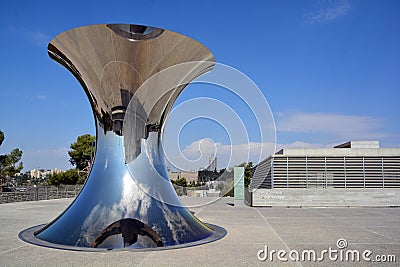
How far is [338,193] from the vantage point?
1798 centimetres

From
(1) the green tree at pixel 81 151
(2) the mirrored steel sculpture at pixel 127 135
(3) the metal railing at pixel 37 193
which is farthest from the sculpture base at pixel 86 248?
(1) the green tree at pixel 81 151

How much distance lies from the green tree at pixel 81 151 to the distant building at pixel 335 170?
21976 millimetres

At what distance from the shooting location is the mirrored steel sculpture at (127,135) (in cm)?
636

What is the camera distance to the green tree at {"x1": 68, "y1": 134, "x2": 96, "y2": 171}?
1531 inches

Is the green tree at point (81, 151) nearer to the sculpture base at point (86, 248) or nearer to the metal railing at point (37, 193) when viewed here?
the metal railing at point (37, 193)

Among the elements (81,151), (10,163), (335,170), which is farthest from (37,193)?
(335,170)

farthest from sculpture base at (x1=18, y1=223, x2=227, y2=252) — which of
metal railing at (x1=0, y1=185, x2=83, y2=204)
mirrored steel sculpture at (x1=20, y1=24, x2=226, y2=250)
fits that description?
metal railing at (x1=0, y1=185, x2=83, y2=204)

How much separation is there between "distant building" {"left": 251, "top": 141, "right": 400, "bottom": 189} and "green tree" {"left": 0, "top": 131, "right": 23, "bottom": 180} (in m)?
19.6

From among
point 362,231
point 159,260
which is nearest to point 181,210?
point 159,260

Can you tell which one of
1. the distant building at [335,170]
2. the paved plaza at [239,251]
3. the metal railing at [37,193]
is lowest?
the metal railing at [37,193]

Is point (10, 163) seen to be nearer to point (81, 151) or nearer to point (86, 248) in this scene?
point (81, 151)

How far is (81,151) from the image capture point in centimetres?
3903

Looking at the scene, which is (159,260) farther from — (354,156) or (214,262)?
(354,156)

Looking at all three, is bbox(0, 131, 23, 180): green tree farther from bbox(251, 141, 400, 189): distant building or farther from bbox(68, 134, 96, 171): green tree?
bbox(251, 141, 400, 189): distant building
